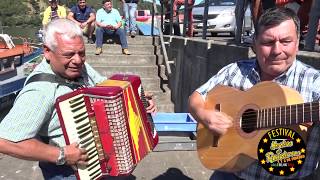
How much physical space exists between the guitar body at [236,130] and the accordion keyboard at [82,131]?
697mm

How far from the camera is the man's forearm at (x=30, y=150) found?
94.7 inches

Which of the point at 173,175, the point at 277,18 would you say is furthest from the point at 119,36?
the point at 277,18

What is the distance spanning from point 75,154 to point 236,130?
0.95 m

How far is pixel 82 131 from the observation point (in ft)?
8.24

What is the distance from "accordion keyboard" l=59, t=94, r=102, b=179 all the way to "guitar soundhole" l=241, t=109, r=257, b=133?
0.87 meters

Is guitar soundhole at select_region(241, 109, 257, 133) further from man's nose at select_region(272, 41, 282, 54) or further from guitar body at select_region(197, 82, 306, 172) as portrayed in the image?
man's nose at select_region(272, 41, 282, 54)

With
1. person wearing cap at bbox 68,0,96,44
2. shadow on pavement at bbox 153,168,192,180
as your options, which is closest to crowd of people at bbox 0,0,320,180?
shadow on pavement at bbox 153,168,192,180

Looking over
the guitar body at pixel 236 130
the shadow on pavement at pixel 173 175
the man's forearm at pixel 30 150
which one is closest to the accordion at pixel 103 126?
the man's forearm at pixel 30 150

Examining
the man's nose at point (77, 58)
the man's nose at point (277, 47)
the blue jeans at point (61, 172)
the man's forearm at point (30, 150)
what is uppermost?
the man's nose at point (277, 47)

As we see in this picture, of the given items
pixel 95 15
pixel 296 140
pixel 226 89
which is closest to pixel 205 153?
pixel 226 89

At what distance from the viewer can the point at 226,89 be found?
272 cm

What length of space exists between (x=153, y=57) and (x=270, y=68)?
7357 mm

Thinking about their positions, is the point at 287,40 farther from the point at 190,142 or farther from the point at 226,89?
the point at 190,142

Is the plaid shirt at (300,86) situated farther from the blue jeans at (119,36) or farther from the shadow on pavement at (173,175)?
the blue jeans at (119,36)
